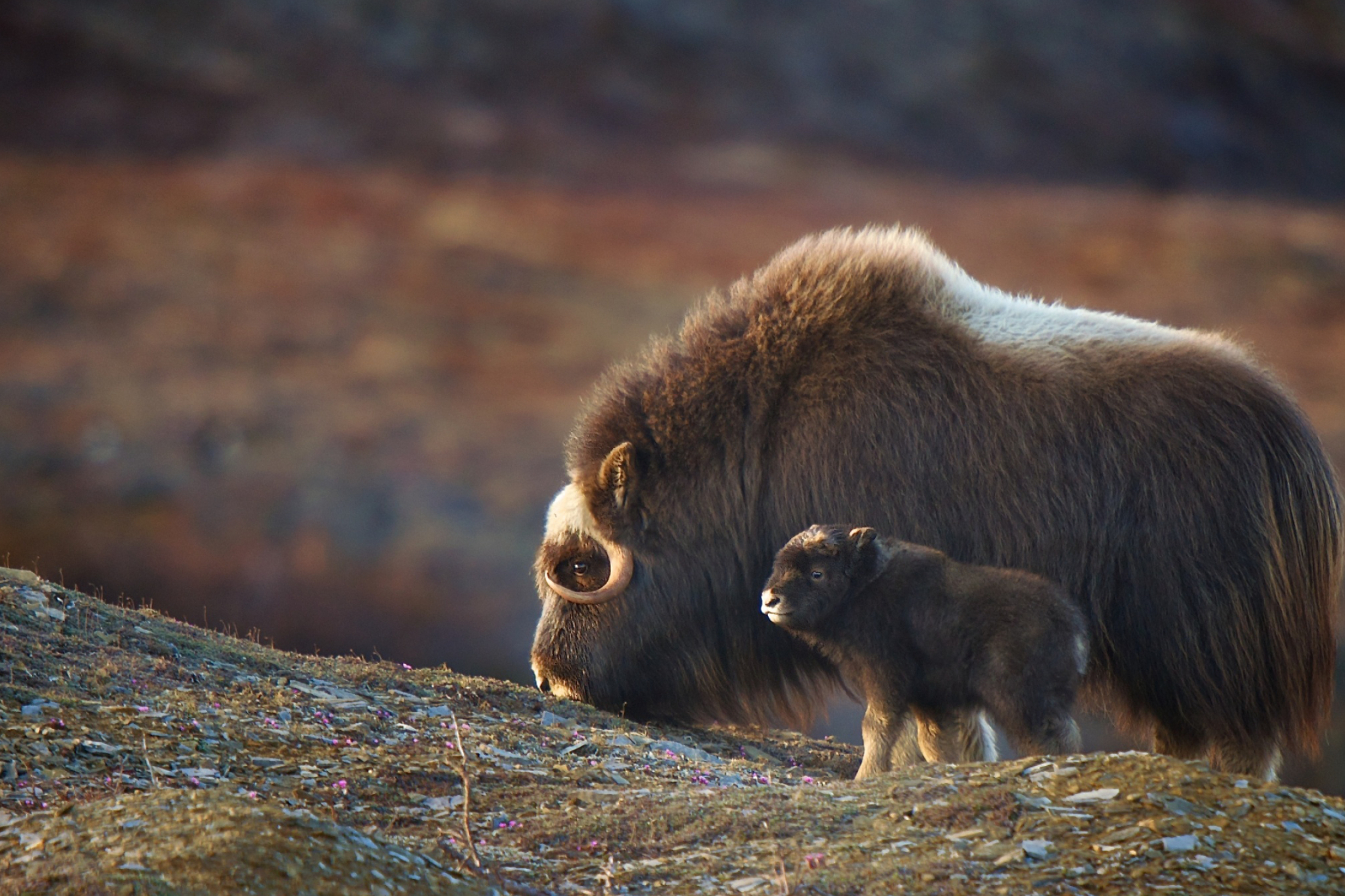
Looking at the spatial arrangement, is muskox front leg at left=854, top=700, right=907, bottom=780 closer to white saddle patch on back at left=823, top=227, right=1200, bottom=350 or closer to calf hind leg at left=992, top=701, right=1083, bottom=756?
calf hind leg at left=992, top=701, right=1083, bottom=756

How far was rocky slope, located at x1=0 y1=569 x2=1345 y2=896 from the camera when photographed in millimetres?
2436

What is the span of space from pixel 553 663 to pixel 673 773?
114 cm

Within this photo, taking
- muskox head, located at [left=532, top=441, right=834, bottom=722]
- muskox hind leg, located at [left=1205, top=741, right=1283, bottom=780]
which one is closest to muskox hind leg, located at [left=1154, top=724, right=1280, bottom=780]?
muskox hind leg, located at [left=1205, top=741, right=1283, bottom=780]

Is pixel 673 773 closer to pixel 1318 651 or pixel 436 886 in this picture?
pixel 436 886

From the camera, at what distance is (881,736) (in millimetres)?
3764

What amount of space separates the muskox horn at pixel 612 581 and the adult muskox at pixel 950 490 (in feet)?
0.04

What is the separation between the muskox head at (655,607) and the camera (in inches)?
178

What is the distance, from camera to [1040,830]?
2.74m

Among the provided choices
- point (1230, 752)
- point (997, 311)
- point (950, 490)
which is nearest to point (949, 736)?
point (950, 490)

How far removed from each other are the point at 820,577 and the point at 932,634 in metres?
0.35

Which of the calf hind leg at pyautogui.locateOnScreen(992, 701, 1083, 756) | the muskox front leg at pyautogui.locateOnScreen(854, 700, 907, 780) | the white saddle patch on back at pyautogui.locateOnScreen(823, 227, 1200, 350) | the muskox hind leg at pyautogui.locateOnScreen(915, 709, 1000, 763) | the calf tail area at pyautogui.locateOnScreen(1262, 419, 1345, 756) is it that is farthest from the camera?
the white saddle patch on back at pyautogui.locateOnScreen(823, 227, 1200, 350)

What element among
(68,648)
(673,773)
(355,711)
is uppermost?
(68,648)

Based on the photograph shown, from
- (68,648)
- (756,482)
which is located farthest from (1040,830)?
(68,648)

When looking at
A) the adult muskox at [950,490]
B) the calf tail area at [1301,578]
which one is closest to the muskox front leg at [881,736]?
the adult muskox at [950,490]
